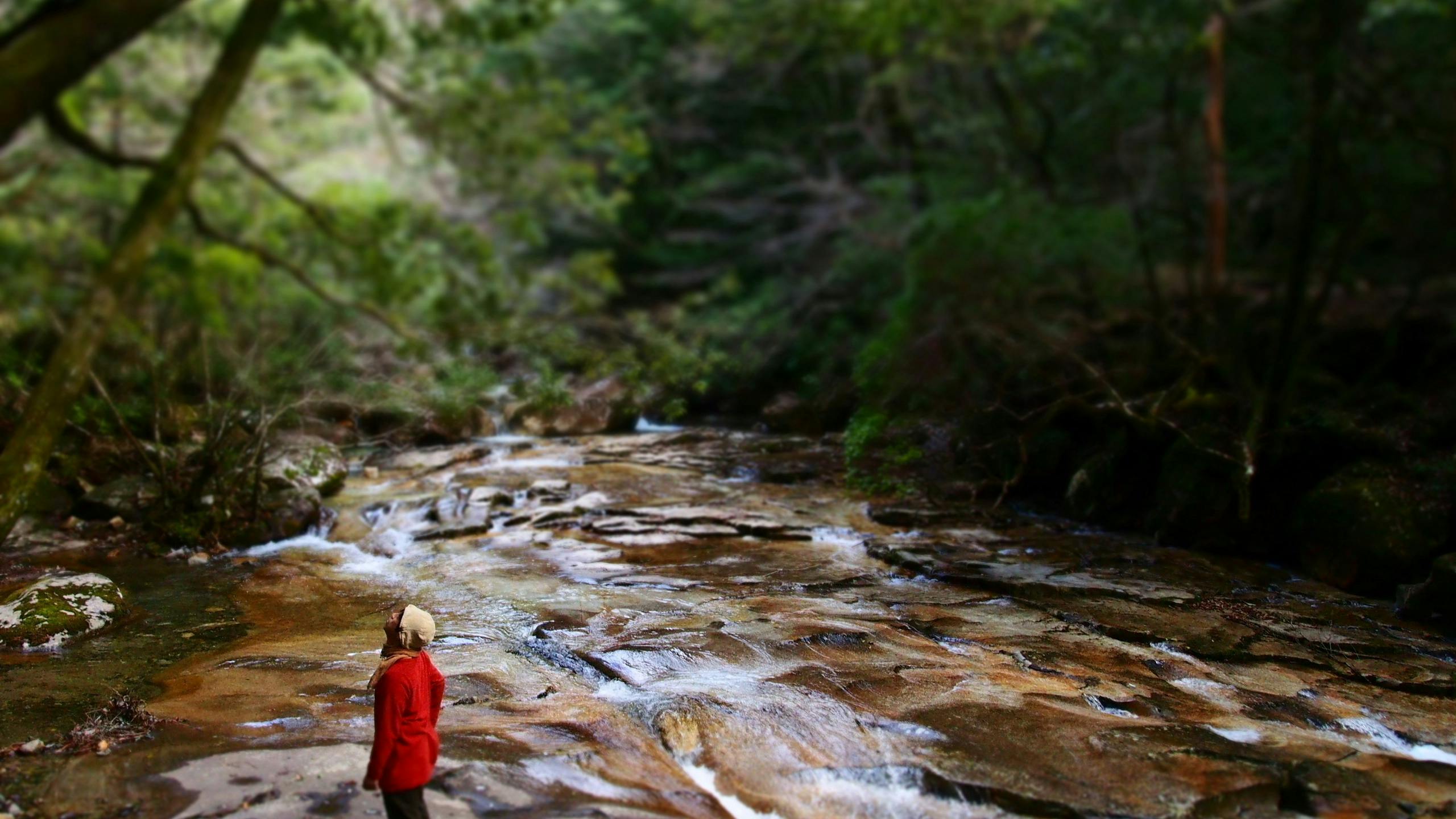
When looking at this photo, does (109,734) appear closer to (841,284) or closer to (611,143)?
(611,143)

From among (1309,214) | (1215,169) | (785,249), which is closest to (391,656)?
(1309,214)

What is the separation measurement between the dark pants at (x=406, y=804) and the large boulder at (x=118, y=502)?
659 centimetres

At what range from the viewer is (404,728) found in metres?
3.05

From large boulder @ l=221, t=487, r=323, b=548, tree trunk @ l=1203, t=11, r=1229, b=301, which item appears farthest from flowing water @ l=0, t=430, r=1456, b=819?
tree trunk @ l=1203, t=11, r=1229, b=301

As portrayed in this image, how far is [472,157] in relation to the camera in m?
10.9

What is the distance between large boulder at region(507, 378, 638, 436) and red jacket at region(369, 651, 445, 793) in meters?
10.2

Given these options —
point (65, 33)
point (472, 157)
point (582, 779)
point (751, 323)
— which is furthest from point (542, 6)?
point (582, 779)

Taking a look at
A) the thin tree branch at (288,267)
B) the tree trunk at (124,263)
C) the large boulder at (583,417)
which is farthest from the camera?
the large boulder at (583,417)

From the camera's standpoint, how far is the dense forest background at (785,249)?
324 inches

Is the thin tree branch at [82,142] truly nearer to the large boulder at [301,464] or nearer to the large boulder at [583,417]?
the large boulder at [301,464]

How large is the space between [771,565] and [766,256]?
11310mm

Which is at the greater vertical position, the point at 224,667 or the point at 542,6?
the point at 542,6

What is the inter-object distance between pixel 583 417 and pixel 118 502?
6246 millimetres

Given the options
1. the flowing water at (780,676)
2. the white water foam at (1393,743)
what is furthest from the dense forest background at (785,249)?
the white water foam at (1393,743)
